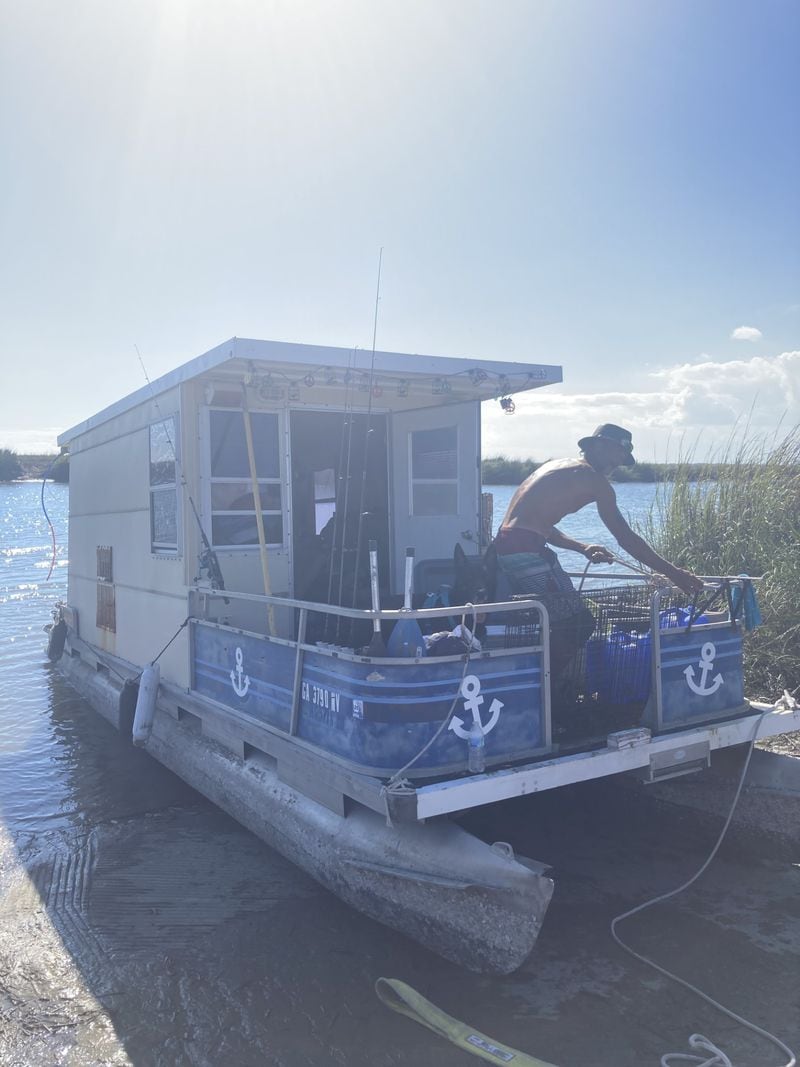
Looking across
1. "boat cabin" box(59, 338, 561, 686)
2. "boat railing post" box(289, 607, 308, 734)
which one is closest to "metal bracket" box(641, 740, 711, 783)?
"boat railing post" box(289, 607, 308, 734)

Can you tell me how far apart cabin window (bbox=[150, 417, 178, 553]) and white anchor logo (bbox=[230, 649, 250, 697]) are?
1.35m

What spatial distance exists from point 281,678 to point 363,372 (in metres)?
2.22

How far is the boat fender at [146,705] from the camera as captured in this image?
6.62m

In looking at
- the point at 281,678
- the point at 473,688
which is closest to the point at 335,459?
the point at 281,678

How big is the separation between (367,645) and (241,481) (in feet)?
7.57

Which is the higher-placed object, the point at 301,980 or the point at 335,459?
the point at 335,459

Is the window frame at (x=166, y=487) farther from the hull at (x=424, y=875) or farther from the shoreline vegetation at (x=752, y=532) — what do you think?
the shoreline vegetation at (x=752, y=532)

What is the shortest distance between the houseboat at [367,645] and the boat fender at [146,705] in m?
0.02

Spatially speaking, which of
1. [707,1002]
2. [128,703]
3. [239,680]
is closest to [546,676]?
[707,1002]

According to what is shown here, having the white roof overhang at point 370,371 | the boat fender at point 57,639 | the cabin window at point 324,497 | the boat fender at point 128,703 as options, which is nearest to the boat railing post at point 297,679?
the white roof overhang at point 370,371

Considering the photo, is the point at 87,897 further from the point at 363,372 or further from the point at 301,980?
the point at 363,372

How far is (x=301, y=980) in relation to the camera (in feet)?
13.8

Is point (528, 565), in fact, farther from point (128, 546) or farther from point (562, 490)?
point (128, 546)

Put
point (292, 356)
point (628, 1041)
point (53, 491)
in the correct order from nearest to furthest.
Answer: point (628, 1041), point (292, 356), point (53, 491)
